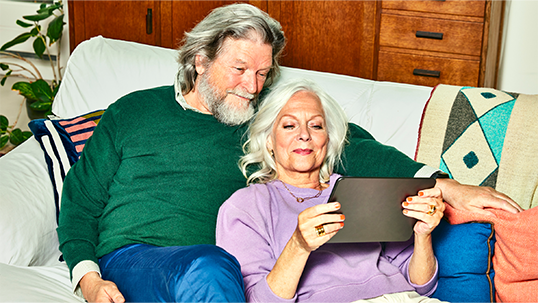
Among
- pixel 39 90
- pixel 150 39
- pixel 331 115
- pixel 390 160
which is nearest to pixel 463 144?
pixel 390 160

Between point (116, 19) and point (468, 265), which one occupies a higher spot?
point (116, 19)

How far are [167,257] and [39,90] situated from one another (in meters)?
1.94

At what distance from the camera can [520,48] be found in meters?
2.96

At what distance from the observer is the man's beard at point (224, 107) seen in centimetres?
170

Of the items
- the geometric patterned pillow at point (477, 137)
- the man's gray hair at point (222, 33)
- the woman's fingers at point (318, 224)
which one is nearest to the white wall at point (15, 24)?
the man's gray hair at point (222, 33)

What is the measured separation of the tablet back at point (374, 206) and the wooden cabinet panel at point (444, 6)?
1704mm

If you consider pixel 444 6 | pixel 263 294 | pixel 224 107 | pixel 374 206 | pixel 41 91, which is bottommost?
pixel 263 294

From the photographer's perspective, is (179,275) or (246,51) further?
(246,51)

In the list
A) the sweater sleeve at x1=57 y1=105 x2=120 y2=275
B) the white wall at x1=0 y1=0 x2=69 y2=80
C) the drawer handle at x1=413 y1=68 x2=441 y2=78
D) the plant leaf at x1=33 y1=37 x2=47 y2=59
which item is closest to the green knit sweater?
the sweater sleeve at x1=57 y1=105 x2=120 y2=275

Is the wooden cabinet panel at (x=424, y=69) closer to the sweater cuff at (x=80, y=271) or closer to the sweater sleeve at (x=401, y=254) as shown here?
the sweater sleeve at (x=401, y=254)

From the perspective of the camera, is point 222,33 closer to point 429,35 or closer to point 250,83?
point 250,83

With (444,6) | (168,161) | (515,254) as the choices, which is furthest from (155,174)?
(444,6)

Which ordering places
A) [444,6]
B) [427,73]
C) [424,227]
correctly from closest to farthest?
1. [424,227]
2. [444,6]
3. [427,73]

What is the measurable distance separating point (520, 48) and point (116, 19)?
225cm
